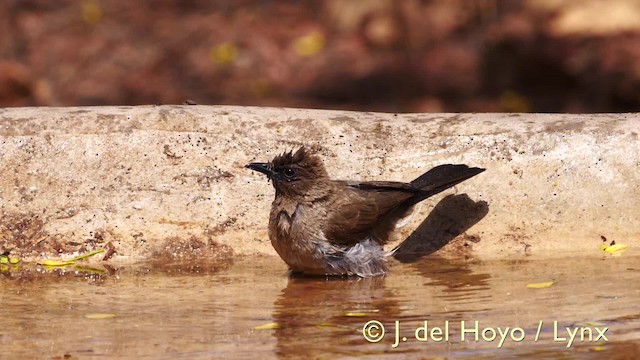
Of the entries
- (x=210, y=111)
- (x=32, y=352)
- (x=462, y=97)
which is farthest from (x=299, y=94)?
(x=32, y=352)

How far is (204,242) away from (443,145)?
156cm

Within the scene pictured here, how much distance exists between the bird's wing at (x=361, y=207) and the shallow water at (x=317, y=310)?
0.28 meters

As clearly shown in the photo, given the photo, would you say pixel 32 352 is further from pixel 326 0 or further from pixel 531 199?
pixel 326 0

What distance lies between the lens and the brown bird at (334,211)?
6.54m

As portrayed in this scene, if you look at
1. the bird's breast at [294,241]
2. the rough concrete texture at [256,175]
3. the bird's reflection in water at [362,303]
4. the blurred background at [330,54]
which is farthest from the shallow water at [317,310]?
the blurred background at [330,54]

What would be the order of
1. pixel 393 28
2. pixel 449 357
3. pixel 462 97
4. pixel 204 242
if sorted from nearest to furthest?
pixel 449 357, pixel 204 242, pixel 462 97, pixel 393 28

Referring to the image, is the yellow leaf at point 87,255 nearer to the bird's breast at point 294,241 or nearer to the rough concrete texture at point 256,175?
the rough concrete texture at point 256,175

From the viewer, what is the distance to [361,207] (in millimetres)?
6684

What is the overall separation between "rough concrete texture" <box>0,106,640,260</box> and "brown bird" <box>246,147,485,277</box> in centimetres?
30

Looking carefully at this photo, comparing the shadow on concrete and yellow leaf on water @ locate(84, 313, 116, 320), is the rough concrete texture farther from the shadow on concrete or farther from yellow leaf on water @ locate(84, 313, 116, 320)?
yellow leaf on water @ locate(84, 313, 116, 320)

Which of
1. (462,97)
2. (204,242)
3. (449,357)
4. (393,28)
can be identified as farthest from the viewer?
(393,28)

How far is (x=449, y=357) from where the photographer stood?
4535 millimetres

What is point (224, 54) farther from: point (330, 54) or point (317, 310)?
point (317, 310)

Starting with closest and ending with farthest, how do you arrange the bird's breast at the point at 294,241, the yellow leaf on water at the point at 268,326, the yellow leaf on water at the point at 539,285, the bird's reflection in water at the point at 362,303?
the bird's reflection in water at the point at 362,303, the yellow leaf on water at the point at 268,326, the yellow leaf on water at the point at 539,285, the bird's breast at the point at 294,241
